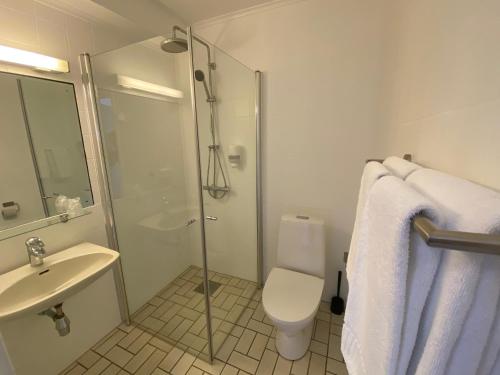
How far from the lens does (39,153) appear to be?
1.33 m

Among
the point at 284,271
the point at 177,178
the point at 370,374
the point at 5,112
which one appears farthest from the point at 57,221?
the point at 370,374

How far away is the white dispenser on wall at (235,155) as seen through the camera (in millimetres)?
1865

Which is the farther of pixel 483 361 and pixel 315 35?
pixel 315 35

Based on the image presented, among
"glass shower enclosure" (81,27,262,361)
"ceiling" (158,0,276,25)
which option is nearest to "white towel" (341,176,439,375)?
"glass shower enclosure" (81,27,262,361)

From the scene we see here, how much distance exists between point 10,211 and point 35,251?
0.26 m

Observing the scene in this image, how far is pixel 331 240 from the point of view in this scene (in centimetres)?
188

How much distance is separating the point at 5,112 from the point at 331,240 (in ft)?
7.61

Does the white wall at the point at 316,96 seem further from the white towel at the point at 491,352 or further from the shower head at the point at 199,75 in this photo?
the white towel at the point at 491,352

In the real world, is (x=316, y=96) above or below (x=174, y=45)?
below

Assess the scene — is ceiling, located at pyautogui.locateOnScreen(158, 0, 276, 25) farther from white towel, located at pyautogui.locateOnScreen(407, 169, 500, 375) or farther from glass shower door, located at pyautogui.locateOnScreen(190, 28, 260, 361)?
white towel, located at pyautogui.locateOnScreen(407, 169, 500, 375)

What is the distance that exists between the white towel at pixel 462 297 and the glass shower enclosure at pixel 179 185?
3.87 ft

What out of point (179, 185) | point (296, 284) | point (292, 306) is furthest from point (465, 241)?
point (179, 185)

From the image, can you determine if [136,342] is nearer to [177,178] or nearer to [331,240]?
[177,178]

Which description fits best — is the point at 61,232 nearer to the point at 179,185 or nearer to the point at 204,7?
the point at 179,185
